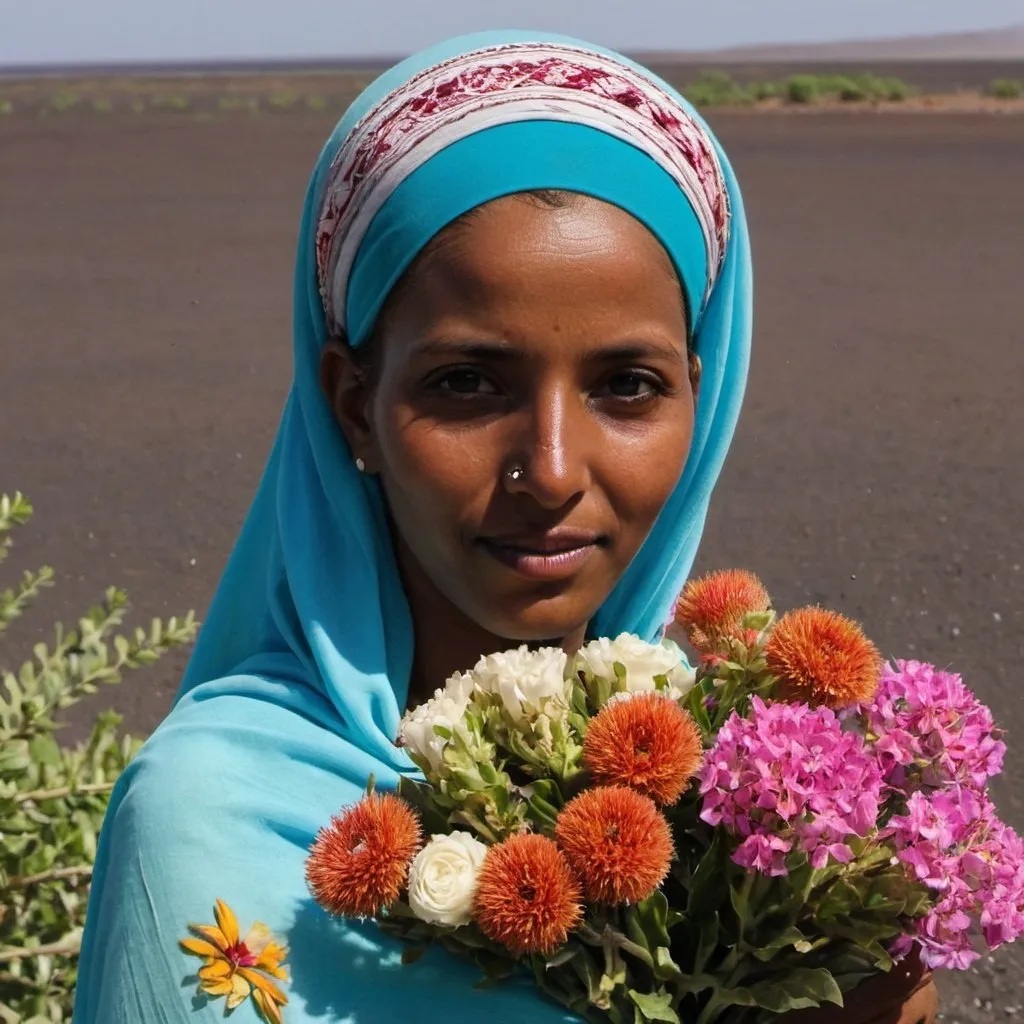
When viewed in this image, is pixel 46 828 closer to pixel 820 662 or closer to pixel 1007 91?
pixel 820 662

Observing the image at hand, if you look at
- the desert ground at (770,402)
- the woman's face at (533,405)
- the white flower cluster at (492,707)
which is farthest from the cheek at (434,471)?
the desert ground at (770,402)

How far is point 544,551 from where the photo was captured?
1.68 m

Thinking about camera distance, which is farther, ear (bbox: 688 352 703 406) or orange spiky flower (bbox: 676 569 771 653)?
ear (bbox: 688 352 703 406)

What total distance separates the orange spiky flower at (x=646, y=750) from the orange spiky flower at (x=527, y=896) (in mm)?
94

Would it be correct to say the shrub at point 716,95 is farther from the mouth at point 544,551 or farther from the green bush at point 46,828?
the mouth at point 544,551

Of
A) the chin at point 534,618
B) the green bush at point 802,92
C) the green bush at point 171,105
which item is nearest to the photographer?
the chin at point 534,618

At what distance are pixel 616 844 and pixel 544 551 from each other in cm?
47

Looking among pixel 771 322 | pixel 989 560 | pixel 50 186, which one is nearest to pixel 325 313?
pixel 989 560

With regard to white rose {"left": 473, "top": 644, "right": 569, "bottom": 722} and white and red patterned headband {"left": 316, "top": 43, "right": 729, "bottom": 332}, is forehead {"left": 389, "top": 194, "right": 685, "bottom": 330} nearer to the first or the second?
white and red patterned headband {"left": 316, "top": 43, "right": 729, "bottom": 332}

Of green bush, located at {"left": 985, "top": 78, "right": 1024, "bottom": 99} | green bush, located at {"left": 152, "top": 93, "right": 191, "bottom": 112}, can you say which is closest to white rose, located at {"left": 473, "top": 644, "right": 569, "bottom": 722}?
green bush, located at {"left": 152, "top": 93, "right": 191, "bottom": 112}

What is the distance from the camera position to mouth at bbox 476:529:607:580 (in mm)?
1669

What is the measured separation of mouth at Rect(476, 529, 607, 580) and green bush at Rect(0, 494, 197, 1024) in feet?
5.35

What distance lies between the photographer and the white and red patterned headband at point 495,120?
5.72 ft

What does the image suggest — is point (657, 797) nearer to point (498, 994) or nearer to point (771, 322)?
point (498, 994)
